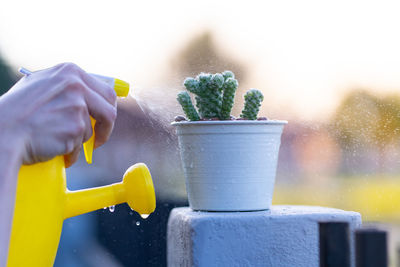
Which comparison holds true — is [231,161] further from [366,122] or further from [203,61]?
[366,122]

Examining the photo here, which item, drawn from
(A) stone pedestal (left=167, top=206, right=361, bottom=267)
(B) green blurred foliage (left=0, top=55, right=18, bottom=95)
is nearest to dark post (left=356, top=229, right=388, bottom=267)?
(A) stone pedestal (left=167, top=206, right=361, bottom=267)

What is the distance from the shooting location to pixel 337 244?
0.45 metres

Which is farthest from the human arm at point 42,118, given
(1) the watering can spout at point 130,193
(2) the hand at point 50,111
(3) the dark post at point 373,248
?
(3) the dark post at point 373,248

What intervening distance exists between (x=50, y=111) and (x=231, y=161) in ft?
1.53

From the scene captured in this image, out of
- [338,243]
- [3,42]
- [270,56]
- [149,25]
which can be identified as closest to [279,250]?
[338,243]

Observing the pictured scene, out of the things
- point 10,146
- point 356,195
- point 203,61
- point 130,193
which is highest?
point 203,61

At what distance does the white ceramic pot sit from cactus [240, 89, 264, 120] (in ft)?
0.13

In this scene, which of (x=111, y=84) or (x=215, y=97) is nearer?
(x=111, y=84)

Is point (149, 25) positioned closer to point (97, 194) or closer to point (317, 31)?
point (317, 31)

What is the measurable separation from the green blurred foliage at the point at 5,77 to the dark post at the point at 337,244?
102cm

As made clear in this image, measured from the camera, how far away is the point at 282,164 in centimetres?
128

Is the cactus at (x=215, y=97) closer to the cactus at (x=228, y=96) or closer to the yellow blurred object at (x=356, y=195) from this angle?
the cactus at (x=228, y=96)

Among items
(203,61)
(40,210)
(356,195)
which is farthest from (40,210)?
(356,195)

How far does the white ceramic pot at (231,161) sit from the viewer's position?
93cm
